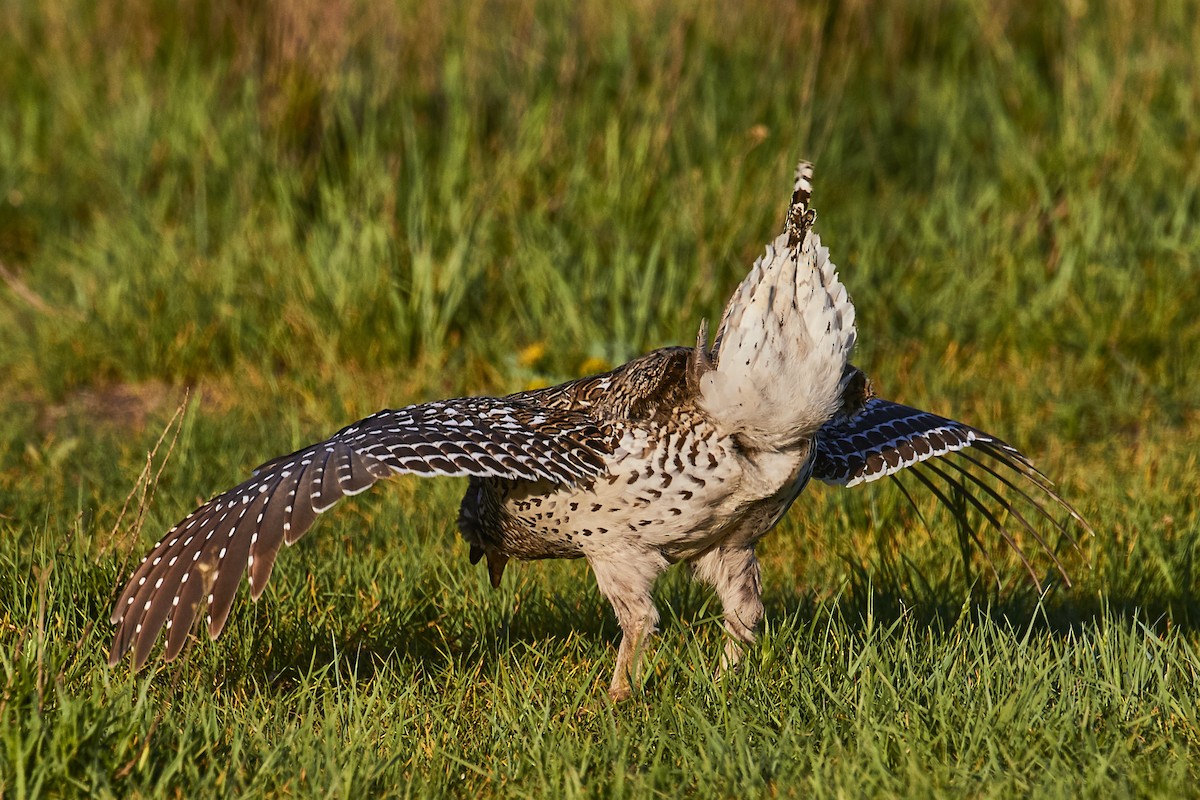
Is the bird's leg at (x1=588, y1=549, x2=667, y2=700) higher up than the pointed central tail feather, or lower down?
lower down

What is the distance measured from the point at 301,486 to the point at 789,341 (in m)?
1.33

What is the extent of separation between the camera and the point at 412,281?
762 cm

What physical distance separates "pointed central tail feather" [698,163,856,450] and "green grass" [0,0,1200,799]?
716 mm

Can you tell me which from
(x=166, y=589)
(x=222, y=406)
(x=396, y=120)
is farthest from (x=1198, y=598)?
(x=396, y=120)

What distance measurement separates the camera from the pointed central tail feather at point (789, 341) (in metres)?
3.99

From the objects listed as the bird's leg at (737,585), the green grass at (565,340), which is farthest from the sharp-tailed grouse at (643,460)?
the green grass at (565,340)

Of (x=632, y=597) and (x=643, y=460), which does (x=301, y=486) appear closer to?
(x=643, y=460)

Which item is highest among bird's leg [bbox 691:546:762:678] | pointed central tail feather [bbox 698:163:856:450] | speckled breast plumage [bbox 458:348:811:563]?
pointed central tail feather [bbox 698:163:856:450]

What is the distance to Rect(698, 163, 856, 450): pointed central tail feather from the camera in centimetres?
399

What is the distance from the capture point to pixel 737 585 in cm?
474

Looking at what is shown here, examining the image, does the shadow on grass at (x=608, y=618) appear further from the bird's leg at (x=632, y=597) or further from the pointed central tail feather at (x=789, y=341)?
the pointed central tail feather at (x=789, y=341)

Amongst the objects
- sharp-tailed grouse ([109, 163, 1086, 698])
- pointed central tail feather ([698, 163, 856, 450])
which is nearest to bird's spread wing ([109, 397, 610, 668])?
sharp-tailed grouse ([109, 163, 1086, 698])

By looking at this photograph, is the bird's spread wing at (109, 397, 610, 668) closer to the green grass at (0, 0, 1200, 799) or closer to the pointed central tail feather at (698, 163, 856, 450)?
the green grass at (0, 0, 1200, 799)

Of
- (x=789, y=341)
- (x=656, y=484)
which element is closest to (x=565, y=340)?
(x=656, y=484)
